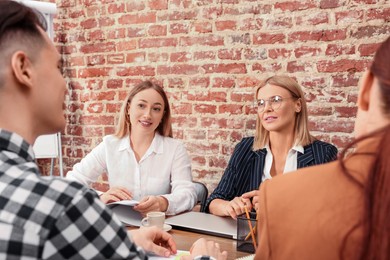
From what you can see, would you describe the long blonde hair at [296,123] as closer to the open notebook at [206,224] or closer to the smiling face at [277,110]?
the smiling face at [277,110]

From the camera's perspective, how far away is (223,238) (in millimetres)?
1608

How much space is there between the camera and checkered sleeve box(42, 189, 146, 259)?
2.48ft

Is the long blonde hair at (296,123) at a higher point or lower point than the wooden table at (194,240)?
higher

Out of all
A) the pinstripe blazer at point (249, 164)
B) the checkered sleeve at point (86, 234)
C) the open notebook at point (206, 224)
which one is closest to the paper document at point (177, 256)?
the open notebook at point (206, 224)

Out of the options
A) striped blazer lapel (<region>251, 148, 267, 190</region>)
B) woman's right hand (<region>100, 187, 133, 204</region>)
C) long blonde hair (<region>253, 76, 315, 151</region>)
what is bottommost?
woman's right hand (<region>100, 187, 133, 204</region>)

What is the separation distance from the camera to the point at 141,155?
2.67 metres

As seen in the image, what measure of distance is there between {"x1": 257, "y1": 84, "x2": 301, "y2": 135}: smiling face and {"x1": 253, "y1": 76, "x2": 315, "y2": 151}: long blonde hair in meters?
0.03

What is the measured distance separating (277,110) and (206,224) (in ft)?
2.78

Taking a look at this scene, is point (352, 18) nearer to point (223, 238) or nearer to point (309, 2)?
point (309, 2)

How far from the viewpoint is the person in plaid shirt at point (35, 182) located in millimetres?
749

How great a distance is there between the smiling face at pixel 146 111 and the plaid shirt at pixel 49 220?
5.88 feet

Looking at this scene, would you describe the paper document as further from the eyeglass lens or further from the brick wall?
the brick wall

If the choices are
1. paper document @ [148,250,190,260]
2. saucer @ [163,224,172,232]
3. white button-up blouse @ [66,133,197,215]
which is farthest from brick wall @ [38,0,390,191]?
paper document @ [148,250,190,260]

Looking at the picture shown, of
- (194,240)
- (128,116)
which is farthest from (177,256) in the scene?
(128,116)
